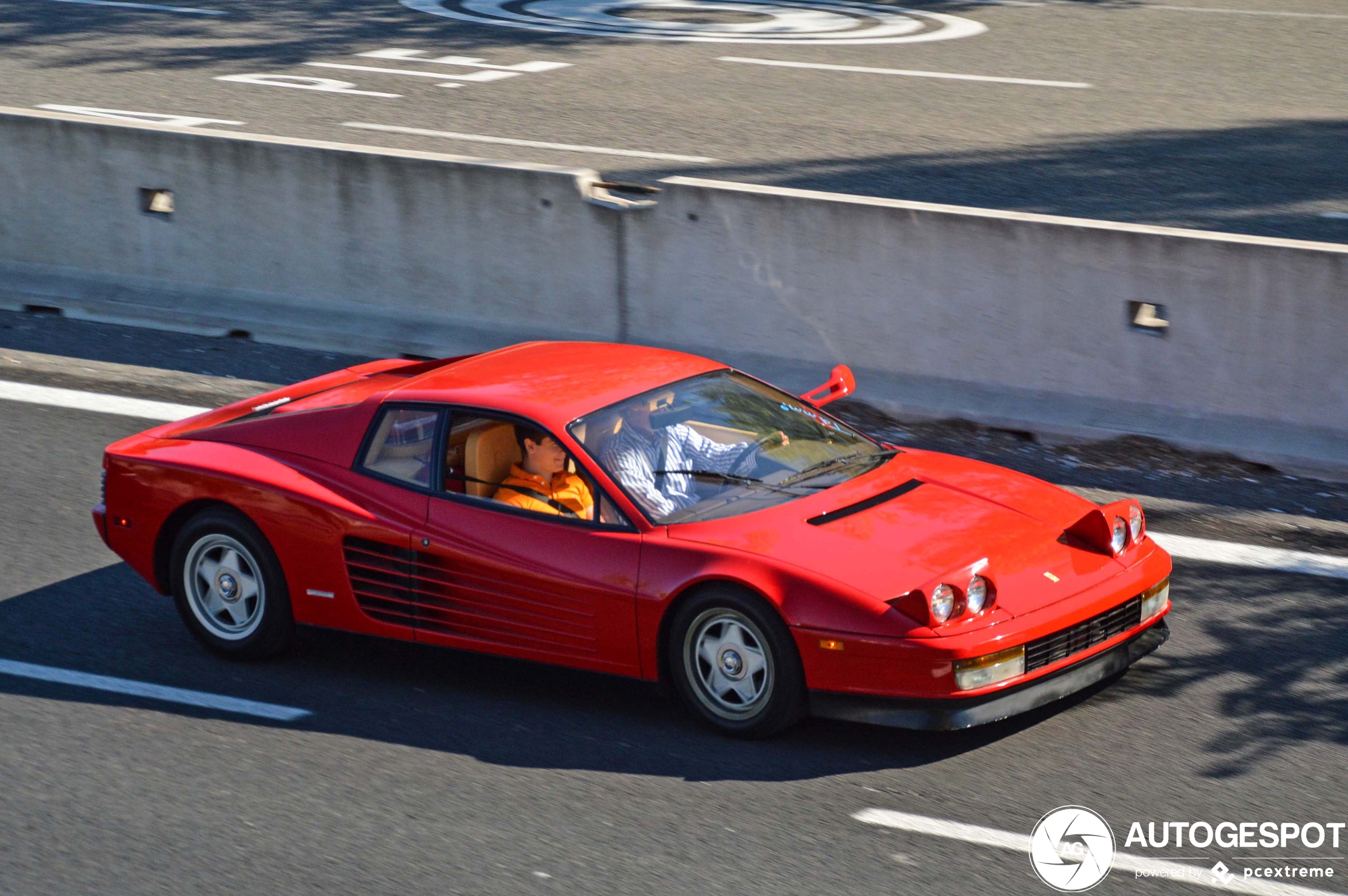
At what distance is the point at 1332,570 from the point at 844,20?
51.6ft

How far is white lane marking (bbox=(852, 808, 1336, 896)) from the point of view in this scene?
4855 mm

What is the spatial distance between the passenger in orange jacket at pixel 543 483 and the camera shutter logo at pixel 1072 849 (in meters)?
1.95

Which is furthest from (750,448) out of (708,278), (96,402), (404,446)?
(96,402)

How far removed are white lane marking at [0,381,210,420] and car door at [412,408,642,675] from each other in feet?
13.6

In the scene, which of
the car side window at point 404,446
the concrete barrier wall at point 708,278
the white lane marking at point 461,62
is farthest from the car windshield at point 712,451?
the white lane marking at point 461,62

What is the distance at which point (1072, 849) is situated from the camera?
16.8 feet

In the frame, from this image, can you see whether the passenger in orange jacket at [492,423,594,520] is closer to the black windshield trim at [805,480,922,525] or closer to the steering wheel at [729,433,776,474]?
the steering wheel at [729,433,776,474]

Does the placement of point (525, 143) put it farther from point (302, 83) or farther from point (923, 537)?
point (923, 537)

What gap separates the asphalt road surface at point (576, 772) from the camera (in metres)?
5.08

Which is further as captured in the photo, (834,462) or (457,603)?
(834,462)

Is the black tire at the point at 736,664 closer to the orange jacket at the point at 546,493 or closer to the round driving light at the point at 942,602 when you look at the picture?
the round driving light at the point at 942,602

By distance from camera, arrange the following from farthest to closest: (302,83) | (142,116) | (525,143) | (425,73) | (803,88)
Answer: (425,73)
(302,83)
(803,88)
(142,116)
(525,143)

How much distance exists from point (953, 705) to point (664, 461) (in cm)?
145

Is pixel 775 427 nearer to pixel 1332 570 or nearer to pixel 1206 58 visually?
pixel 1332 570
